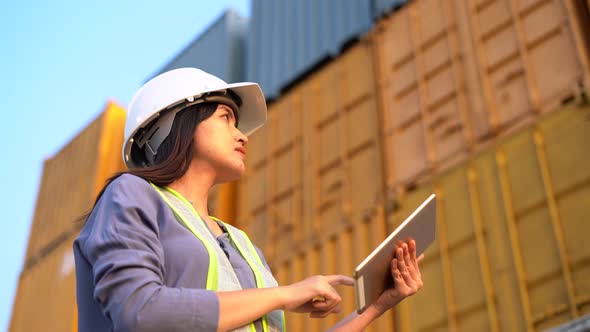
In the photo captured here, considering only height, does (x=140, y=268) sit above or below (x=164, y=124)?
below

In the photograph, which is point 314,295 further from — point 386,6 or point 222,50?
point 222,50

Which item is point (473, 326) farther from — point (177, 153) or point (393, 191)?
point (177, 153)

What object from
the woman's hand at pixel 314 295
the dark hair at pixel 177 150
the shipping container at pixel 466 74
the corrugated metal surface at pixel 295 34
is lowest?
the woman's hand at pixel 314 295

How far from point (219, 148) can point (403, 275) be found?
26.3 inches

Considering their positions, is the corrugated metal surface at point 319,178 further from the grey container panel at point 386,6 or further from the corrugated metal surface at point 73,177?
the corrugated metal surface at point 73,177

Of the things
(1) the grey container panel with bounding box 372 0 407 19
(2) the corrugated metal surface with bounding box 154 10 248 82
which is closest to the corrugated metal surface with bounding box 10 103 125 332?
(2) the corrugated metal surface with bounding box 154 10 248 82

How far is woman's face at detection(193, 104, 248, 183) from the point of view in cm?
235

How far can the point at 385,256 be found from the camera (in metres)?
2.15

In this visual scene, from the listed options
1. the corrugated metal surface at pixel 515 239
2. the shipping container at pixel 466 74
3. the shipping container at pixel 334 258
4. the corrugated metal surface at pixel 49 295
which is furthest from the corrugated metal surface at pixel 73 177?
the corrugated metal surface at pixel 515 239

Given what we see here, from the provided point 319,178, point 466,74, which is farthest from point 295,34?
point 466,74

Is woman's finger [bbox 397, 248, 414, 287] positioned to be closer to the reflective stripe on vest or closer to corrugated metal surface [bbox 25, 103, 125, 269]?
the reflective stripe on vest

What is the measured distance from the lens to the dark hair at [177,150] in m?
2.23

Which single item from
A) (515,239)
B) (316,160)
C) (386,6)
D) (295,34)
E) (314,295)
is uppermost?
(295,34)

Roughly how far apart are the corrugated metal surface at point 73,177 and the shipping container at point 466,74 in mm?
6386
